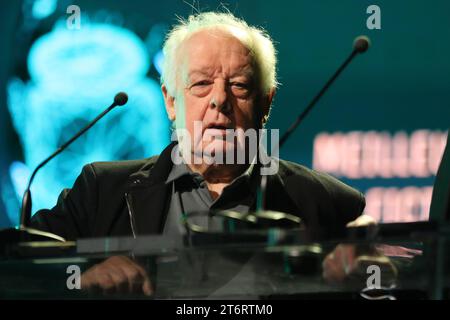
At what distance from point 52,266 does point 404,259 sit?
72 centimetres

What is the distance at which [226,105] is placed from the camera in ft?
7.91

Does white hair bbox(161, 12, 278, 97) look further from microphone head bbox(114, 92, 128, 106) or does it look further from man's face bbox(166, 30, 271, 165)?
microphone head bbox(114, 92, 128, 106)

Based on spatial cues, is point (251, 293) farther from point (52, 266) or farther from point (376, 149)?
point (376, 149)

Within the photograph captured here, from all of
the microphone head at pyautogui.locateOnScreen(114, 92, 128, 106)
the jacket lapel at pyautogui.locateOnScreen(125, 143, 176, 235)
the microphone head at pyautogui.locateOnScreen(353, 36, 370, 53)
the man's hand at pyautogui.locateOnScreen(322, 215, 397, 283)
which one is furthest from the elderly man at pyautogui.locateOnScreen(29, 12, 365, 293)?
the man's hand at pyautogui.locateOnScreen(322, 215, 397, 283)

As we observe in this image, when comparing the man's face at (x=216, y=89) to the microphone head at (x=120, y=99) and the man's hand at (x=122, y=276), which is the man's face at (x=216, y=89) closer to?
the microphone head at (x=120, y=99)

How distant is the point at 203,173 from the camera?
249cm

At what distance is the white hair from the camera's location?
2510 mm

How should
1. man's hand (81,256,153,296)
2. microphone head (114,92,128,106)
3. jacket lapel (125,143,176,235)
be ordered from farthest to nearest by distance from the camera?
jacket lapel (125,143,176,235), microphone head (114,92,128,106), man's hand (81,256,153,296)

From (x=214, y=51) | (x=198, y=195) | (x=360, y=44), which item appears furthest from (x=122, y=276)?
(x=214, y=51)

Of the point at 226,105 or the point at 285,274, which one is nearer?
the point at 285,274

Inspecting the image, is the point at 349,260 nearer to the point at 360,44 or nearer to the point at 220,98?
the point at 360,44

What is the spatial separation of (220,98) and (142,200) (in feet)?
1.21

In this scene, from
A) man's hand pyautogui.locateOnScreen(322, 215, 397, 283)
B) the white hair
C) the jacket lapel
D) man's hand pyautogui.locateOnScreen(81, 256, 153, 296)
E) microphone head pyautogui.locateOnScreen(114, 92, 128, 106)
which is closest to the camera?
man's hand pyautogui.locateOnScreen(322, 215, 397, 283)

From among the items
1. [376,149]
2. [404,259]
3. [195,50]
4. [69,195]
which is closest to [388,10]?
[376,149]
